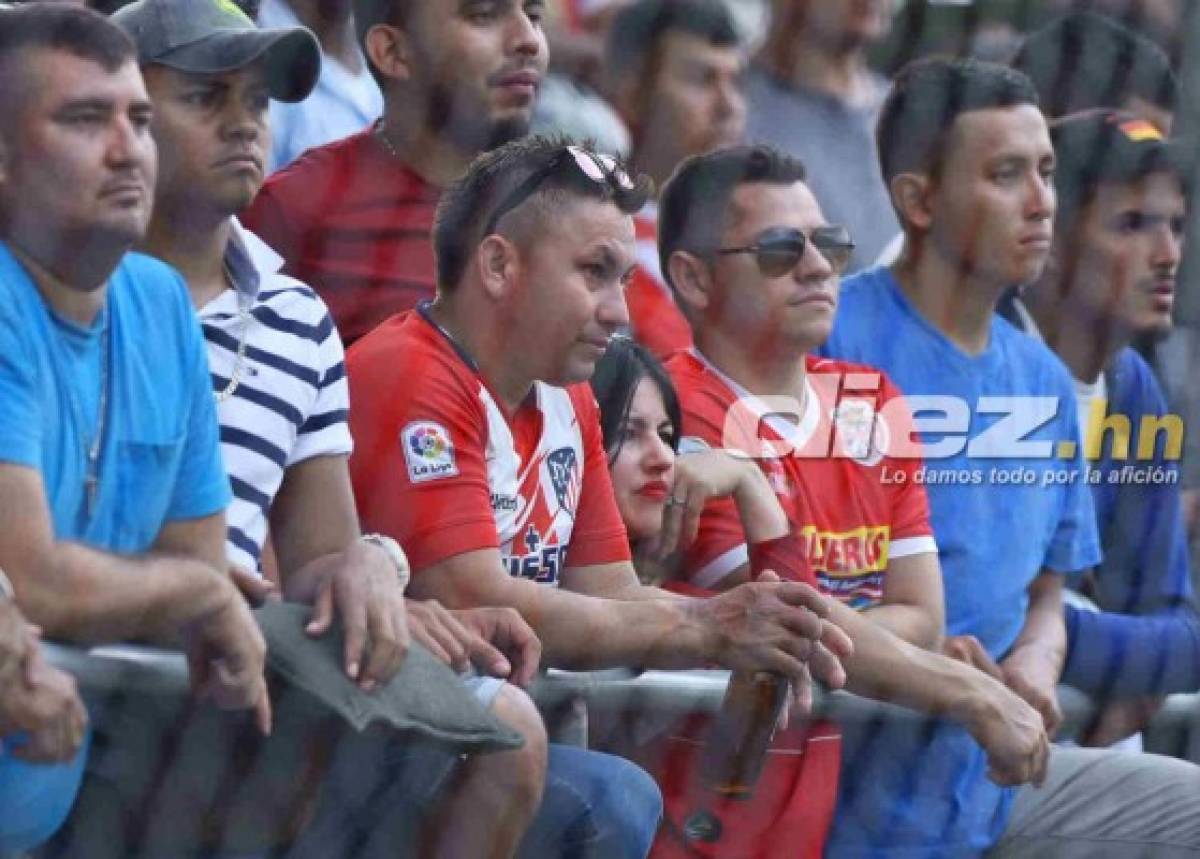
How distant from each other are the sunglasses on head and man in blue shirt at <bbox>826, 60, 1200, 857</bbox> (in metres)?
0.52

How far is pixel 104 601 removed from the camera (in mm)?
2004

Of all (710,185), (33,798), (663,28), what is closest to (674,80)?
(663,28)

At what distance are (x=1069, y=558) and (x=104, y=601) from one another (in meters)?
1.50

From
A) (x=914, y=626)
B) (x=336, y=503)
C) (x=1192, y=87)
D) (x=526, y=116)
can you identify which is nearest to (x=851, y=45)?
(x=1192, y=87)

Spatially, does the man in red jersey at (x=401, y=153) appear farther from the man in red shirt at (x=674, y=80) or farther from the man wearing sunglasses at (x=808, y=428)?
the man in red shirt at (x=674, y=80)

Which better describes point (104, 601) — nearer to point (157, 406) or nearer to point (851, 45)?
point (157, 406)

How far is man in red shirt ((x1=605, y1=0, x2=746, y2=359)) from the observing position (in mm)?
3307

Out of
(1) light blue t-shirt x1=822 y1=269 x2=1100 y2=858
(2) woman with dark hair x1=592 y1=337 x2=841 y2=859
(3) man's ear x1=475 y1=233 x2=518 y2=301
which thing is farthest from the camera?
(1) light blue t-shirt x1=822 y1=269 x2=1100 y2=858

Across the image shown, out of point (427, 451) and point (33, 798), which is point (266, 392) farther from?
point (33, 798)

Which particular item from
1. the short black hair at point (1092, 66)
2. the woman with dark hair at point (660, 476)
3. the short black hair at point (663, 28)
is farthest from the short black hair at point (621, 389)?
the short black hair at point (1092, 66)

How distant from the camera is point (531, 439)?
8.27 feet

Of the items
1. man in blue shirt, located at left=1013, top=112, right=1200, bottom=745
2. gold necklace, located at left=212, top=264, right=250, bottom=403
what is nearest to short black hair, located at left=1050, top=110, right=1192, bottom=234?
man in blue shirt, located at left=1013, top=112, right=1200, bottom=745

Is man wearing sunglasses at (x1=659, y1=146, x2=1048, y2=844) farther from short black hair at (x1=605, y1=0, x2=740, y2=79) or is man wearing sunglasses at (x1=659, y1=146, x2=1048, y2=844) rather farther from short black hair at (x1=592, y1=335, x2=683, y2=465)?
short black hair at (x1=605, y1=0, x2=740, y2=79)

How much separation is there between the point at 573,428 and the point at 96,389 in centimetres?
61
